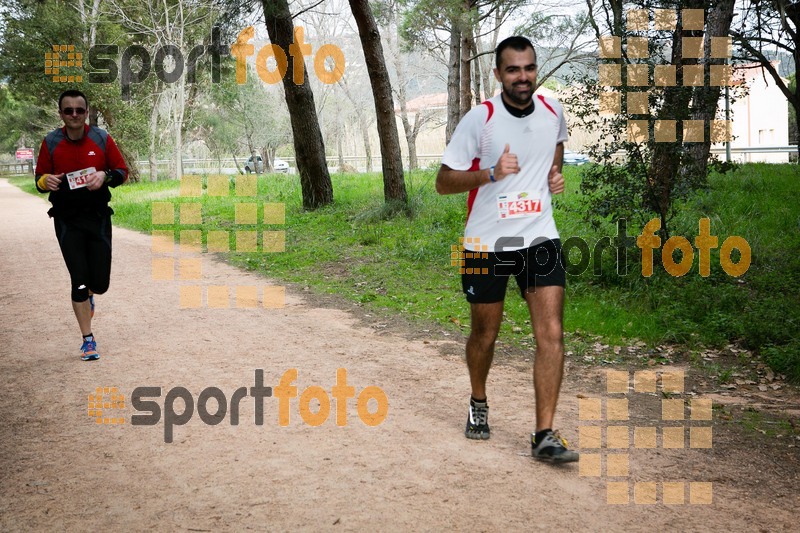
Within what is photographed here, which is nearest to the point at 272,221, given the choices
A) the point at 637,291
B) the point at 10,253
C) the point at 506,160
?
the point at 10,253

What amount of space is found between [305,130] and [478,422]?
45.8 feet

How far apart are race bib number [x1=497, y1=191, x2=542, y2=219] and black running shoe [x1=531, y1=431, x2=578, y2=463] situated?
4.19ft

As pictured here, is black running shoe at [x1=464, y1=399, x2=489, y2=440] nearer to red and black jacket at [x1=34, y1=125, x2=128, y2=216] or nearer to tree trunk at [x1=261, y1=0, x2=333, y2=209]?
red and black jacket at [x1=34, y1=125, x2=128, y2=216]

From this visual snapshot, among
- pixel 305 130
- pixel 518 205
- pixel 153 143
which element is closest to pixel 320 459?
pixel 518 205

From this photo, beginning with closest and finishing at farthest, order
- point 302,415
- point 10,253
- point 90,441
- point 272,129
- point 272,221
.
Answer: point 90,441 < point 302,415 < point 10,253 < point 272,221 < point 272,129

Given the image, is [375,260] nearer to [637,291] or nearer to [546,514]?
[637,291]

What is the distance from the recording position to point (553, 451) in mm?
4477

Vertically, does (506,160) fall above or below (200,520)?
above

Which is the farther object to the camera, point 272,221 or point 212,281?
point 272,221

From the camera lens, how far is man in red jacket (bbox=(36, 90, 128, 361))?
22.3ft

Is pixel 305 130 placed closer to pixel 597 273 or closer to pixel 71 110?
pixel 597 273

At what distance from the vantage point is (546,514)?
12.7 feet

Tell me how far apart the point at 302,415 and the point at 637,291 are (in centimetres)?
532

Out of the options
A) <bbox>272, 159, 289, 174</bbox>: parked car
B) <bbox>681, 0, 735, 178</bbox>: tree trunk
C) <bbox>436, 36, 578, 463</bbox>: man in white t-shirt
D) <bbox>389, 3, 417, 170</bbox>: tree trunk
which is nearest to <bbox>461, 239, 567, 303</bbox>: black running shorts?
<bbox>436, 36, 578, 463</bbox>: man in white t-shirt
